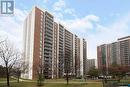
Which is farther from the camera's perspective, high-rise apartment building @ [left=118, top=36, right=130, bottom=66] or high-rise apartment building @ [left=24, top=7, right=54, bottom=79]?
high-rise apartment building @ [left=118, top=36, right=130, bottom=66]

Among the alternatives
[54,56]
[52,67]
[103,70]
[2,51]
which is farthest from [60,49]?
[2,51]

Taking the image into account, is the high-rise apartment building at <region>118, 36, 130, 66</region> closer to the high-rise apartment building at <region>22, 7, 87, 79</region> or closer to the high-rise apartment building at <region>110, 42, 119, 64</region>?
the high-rise apartment building at <region>110, 42, 119, 64</region>

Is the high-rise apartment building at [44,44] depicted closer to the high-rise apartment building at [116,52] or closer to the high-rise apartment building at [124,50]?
the high-rise apartment building at [116,52]

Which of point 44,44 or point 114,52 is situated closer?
point 44,44

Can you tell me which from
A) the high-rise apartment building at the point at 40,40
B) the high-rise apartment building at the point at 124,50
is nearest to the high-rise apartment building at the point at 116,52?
the high-rise apartment building at the point at 124,50

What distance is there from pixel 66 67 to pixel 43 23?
214ft

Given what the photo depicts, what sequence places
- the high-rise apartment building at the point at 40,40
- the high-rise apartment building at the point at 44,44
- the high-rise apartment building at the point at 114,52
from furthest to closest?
the high-rise apartment building at the point at 114,52 → the high-rise apartment building at the point at 40,40 → the high-rise apartment building at the point at 44,44

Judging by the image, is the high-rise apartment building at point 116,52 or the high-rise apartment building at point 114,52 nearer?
the high-rise apartment building at point 116,52

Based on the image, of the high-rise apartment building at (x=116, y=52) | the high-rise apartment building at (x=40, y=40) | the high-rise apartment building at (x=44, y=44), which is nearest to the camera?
the high-rise apartment building at (x=44, y=44)

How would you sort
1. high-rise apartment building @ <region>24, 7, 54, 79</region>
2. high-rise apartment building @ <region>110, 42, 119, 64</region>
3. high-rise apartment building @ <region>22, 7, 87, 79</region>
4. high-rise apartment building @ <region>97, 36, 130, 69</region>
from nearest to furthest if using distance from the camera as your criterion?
1. high-rise apartment building @ <region>22, 7, 87, 79</region>
2. high-rise apartment building @ <region>24, 7, 54, 79</region>
3. high-rise apartment building @ <region>97, 36, 130, 69</region>
4. high-rise apartment building @ <region>110, 42, 119, 64</region>

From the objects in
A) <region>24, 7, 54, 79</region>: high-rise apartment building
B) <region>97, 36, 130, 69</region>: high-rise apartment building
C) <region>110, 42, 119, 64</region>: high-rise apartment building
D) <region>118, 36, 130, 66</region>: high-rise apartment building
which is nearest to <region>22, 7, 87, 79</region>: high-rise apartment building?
<region>24, 7, 54, 79</region>: high-rise apartment building

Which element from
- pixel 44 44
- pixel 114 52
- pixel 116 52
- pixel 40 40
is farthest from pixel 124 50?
pixel 40 40

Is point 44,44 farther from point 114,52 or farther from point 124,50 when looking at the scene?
point 124,50

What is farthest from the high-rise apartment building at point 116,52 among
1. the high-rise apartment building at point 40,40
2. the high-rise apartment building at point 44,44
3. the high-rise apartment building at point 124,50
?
the high-rise apartment building at point 40,40
